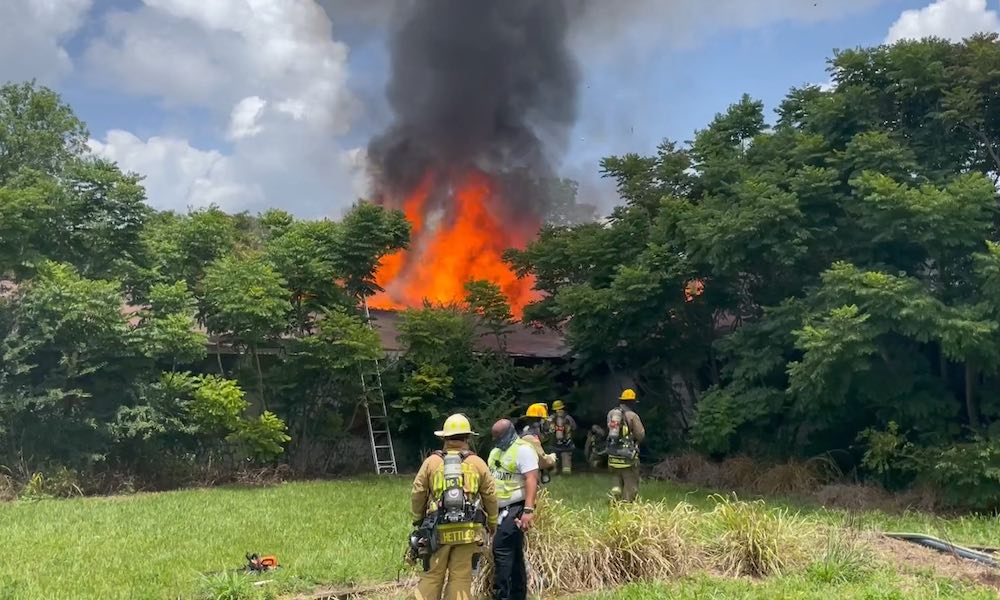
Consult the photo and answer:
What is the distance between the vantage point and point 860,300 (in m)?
11.4

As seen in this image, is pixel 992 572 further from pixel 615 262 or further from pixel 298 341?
pixel 298 341

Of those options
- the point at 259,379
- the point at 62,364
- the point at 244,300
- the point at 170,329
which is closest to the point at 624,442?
the point at 244,300

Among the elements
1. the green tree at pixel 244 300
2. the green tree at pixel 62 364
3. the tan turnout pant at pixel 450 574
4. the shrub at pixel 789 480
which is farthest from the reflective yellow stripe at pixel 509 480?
the green tree at pixel 62 364

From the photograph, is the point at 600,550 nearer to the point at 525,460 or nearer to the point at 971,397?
the point at 525,460

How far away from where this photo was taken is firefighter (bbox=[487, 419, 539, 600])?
6535 millimetres

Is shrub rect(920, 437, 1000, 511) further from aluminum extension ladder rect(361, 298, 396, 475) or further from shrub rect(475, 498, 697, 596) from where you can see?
aluminum extension ladder rect(361, 298, 396, 475)

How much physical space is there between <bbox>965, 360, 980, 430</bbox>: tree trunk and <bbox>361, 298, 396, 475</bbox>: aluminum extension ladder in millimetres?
10154

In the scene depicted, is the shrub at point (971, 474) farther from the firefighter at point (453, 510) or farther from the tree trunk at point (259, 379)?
the tree trunk at point (259, 379)

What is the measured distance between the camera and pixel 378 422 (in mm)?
17641

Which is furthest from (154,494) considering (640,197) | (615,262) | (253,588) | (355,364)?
(640,197)

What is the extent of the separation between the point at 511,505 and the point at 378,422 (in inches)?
442

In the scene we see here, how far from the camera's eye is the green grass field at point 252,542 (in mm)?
6832

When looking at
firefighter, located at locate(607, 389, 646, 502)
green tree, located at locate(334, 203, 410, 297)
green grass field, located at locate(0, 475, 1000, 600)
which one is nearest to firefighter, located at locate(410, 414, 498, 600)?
green grass field, located at locate(0, 475, 1000, 600)

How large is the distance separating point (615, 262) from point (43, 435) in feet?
35.8
